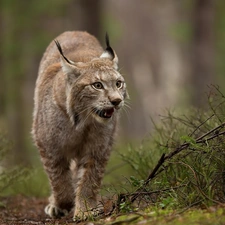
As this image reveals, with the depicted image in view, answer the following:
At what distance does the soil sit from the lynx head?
40.1 inches

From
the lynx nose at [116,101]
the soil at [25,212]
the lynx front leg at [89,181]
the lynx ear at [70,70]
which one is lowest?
the soil at [25,212]

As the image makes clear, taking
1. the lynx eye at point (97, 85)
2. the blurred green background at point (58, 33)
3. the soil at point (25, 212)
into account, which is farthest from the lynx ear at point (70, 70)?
the blurred green background at point (58, 33)

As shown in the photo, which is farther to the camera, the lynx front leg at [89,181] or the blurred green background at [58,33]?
the blurred green background at [58,33]

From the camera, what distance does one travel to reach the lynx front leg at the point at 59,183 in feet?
22.8

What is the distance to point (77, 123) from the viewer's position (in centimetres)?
653

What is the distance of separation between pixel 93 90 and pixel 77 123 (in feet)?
1.60

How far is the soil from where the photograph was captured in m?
6.28

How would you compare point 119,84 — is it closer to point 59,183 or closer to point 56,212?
point 59,183

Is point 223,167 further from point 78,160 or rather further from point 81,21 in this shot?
point 81,21

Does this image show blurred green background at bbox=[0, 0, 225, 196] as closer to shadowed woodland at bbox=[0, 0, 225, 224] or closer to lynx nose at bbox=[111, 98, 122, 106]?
shadowed woodland at bbox=[0, 0, 225, 224]

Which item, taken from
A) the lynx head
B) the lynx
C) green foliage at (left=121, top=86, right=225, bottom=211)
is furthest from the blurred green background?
green foliage at (left=121, top=86, right=225, bottom=211)

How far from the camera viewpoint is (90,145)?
6742 mm

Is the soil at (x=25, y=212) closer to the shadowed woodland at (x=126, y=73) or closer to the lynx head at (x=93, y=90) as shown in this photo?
the shadowed woodland at (x=126, y=73)

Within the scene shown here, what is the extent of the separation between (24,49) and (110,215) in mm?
13842
